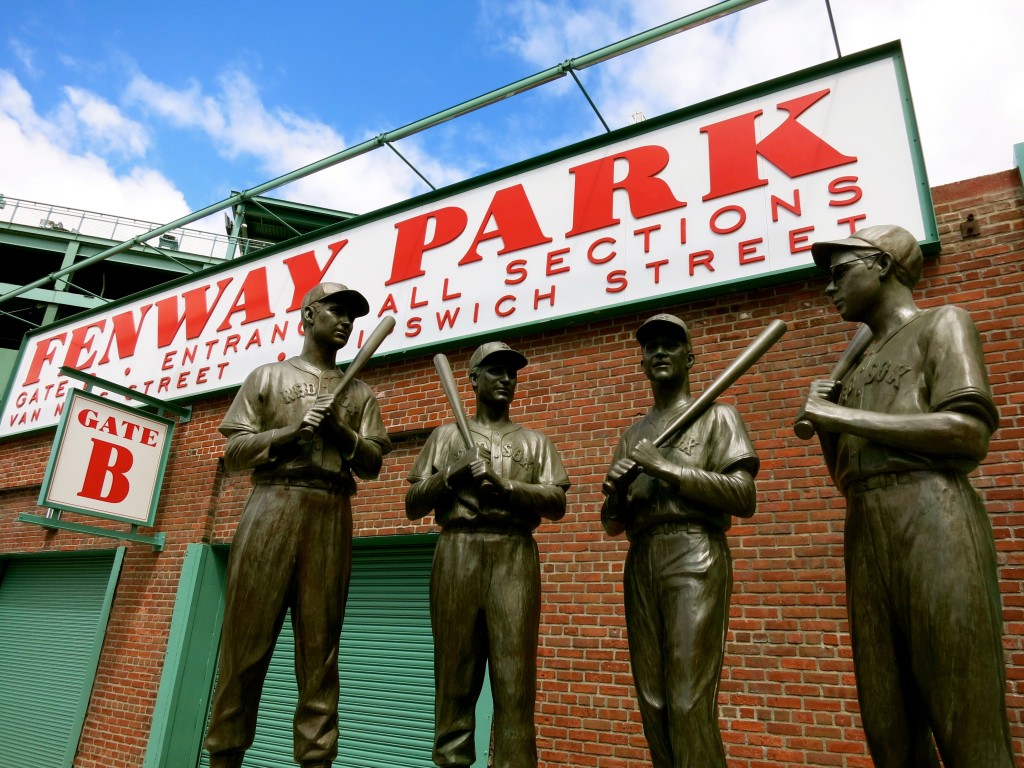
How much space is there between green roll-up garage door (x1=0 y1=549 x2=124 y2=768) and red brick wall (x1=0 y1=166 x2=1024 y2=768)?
3859 mm

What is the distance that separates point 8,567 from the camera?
1004cm

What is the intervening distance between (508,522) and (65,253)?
867 inches

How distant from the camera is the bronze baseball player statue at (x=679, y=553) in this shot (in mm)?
2885

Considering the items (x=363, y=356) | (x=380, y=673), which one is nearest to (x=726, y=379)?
(x=363, y=356)

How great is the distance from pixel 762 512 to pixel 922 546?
9.32 feet

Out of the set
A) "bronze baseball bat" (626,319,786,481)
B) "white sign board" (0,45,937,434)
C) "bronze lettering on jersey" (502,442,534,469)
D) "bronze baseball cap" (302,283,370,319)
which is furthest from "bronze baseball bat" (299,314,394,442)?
"white sign board" (0,45,937,434)

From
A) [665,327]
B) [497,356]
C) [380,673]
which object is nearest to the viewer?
[665,327]

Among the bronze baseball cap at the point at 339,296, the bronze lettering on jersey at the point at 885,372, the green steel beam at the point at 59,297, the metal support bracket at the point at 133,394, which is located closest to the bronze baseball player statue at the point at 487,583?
the bronze baseball cap at the point at 339,296

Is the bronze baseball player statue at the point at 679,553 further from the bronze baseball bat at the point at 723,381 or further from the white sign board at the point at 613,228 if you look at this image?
the white sign board at the point at 613,228

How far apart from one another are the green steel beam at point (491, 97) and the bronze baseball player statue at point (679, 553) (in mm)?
4983

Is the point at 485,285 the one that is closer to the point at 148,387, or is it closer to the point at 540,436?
the point at 540,436

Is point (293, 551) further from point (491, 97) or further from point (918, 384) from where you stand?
point (491, 97)

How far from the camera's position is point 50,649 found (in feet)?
29.0

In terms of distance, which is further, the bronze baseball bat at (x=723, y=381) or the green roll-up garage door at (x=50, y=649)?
the green roll-up garage door at (x=50, y=649)
